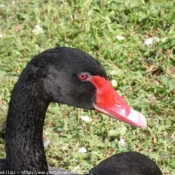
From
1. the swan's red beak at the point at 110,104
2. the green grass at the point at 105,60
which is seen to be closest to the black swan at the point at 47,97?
the swan's red beak at the point at 110,104

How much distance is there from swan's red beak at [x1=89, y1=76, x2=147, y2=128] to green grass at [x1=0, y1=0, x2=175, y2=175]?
3.67 ft

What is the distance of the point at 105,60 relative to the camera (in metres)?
4.61

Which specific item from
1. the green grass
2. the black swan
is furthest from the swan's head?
the green grass

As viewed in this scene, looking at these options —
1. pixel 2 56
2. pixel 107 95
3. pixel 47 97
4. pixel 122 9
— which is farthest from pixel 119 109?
pixel 122 9

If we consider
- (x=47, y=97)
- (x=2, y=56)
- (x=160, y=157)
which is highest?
(x=2, y=56)

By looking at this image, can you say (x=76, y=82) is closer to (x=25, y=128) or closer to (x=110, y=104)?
(x=110, y=104)

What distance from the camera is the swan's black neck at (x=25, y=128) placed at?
2650mm

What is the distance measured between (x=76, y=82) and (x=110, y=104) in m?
0.22

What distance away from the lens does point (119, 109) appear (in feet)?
8.89

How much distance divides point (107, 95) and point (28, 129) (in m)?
0.46

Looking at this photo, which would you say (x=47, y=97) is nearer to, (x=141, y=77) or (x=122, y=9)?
(x=141, y=77)

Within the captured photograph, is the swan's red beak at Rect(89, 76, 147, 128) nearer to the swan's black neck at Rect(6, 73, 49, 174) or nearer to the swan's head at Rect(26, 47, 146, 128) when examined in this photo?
the swan's head at Rect(26, 47, 146, 128)

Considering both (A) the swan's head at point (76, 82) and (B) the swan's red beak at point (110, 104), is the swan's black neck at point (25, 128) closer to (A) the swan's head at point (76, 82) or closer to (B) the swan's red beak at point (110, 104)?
(A) the swan's head at point (76, 82)

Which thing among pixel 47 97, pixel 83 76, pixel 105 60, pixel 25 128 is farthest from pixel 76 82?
pixel 105 60
